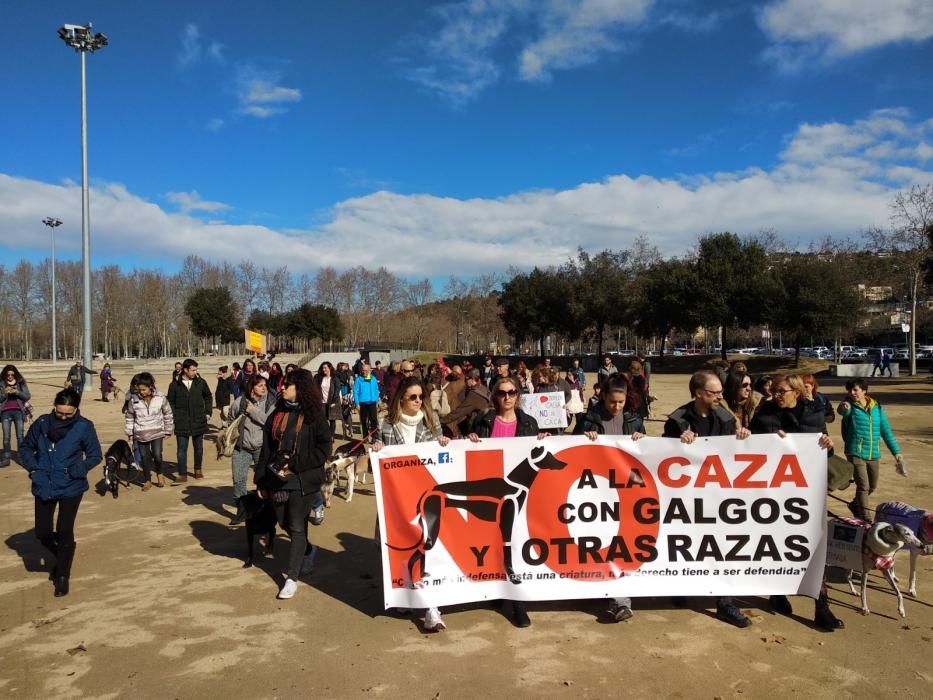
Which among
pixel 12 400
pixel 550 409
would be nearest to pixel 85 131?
pixel 12 400

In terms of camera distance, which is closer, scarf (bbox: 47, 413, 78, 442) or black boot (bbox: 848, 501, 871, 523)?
scarf (bbox: 47, 413, 78, 442)

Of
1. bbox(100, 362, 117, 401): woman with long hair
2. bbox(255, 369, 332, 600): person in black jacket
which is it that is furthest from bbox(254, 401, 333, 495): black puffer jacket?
bbox(100, 362, 117, 401): woman with long hair

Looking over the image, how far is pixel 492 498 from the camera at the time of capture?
4.53m

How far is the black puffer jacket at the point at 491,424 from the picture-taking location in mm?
4926

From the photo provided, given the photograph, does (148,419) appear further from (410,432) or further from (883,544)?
(883,544)

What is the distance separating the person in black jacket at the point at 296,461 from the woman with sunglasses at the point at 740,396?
4.22 m

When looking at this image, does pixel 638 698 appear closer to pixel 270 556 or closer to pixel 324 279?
pixel 270 556

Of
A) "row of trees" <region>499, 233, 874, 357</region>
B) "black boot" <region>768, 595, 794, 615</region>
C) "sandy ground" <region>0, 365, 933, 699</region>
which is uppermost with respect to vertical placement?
"row of trees" <region>499, 233, 874, 357</region>

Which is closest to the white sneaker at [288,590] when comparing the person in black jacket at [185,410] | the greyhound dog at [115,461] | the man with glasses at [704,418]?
the man with glasses at [704,418]

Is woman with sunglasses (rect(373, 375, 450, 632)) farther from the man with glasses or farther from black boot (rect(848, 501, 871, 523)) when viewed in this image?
black boot (rect(848, 501, 871, 523))

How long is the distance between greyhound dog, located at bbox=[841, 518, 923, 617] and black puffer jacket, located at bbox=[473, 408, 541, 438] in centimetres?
239

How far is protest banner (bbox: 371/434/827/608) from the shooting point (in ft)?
14.5

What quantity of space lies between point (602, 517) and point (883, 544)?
1.90 metres

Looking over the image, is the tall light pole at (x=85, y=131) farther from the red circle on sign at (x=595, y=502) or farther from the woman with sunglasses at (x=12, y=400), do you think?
the red circle on sign at (x=595, y=502)
